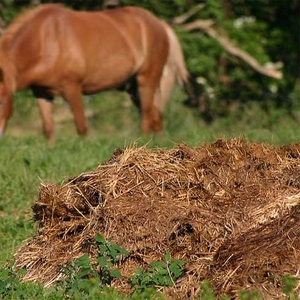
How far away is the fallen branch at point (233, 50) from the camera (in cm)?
1725

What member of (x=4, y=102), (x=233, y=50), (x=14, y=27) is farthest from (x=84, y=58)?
(x=233, y=50)

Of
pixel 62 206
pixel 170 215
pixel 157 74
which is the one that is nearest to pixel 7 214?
pixel 62 206

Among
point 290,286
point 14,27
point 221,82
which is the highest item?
point 290,286

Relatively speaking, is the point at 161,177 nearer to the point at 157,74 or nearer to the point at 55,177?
the point at 55,177

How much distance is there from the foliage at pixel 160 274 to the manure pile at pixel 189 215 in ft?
0.18

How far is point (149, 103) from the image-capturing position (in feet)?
51.7

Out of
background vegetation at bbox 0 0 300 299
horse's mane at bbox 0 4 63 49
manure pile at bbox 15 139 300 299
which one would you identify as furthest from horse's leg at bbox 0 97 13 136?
manure pile at bbox 15 139 300 299

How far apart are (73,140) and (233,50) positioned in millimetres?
6060

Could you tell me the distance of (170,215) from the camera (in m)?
6.20

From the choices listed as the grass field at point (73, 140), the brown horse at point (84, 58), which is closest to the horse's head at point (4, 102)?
the brown horse at point (84, 58)

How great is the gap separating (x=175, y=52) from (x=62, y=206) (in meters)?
9.58

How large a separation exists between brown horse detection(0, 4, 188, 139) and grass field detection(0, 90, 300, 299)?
695 millimetres

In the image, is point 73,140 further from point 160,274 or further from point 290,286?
point 290,286

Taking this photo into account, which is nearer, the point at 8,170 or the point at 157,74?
the point at 8,170
